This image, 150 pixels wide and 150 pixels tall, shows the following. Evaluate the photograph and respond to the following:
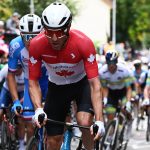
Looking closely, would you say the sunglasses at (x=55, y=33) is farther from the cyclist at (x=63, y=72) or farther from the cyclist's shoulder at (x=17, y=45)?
the cyclist's shoulder at (x=17, y=45)

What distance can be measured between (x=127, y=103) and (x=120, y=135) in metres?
0.55

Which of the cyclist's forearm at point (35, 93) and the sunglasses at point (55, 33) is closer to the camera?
the sunglasses at point (55, 33)

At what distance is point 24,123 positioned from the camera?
760cm

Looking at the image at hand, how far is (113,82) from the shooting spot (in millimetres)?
9617

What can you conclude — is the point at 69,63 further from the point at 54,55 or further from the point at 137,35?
the point at 137,35

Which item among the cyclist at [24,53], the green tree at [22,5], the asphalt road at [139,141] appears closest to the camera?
the cyclist at [24,53]

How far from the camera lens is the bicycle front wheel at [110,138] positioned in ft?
28.0

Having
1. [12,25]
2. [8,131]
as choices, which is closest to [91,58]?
[8,131]

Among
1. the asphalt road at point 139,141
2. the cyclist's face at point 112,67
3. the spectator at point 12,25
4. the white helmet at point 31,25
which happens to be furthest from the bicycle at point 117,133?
the spectator at point 12,25

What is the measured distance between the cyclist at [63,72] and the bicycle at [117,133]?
272cm

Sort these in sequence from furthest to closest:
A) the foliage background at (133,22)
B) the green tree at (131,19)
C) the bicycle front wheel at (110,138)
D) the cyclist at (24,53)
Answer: the foliage background at (133,22) < the green tree at (131,19) < the bicycle front wheel at (110,138) < the cyclist at (24,53)

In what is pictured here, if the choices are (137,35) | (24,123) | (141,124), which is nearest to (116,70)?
(24,123)

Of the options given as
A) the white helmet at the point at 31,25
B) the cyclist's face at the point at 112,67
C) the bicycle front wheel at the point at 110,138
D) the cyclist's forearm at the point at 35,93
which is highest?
the white helmet at the point at 31,25

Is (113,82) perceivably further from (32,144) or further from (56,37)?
(56,37)
